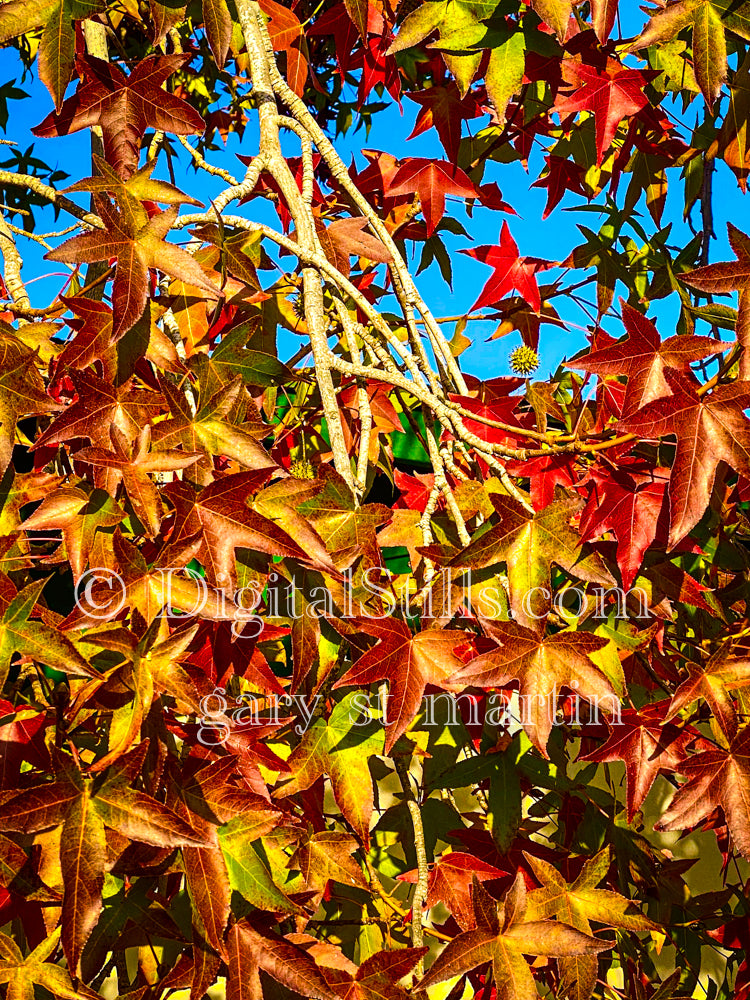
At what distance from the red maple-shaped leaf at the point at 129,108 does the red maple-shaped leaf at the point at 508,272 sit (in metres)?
0.64

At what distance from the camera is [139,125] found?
99 centimetres

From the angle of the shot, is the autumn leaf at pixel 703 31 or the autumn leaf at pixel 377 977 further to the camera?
the autumn leaf at pixel 703 31

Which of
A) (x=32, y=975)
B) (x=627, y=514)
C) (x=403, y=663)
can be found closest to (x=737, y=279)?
(x=627, y=514)

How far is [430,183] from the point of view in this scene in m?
1.31

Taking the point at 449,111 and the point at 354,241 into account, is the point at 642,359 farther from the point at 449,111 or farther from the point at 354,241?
the point at 449,111

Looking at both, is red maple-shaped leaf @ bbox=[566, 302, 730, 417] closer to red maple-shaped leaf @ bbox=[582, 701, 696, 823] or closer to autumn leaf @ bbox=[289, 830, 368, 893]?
red maple-shaped leaf @ bbox=[582, 701, 696, 823]

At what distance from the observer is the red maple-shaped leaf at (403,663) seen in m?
0.82

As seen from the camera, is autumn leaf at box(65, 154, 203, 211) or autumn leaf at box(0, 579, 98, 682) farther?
autumn leaf at box(65, 154, 203, 211)

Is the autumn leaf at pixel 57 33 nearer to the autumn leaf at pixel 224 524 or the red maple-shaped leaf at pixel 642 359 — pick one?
the autumn leaf at pixel 224 524

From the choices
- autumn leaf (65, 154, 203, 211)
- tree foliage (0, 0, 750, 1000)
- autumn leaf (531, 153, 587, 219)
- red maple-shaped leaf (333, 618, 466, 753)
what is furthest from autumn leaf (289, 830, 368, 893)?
autumn leaf (531, 153, 587, 219)

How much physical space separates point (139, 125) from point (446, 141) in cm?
50

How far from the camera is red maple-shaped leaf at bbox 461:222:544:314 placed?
146cm

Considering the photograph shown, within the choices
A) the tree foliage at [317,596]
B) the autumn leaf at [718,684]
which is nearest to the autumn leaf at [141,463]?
the tree foliage at [317,596]

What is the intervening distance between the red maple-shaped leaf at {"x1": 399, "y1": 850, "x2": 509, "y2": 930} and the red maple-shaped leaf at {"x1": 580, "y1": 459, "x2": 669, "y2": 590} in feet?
1.28
